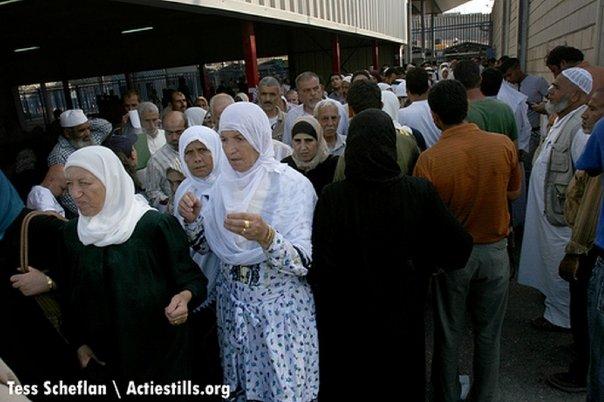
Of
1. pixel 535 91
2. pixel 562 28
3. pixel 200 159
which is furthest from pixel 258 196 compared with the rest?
pixel 562 28

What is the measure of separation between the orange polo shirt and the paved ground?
1.19 m

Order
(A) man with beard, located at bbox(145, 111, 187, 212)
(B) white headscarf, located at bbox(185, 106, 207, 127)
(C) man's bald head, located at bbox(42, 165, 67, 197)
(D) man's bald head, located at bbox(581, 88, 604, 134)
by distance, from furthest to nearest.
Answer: (B) white headscarf, located at bbox(185, 106, 207, 127) < (A) man with beard, located at bbox(145, 111, 187, 212) < (C) man's bald head, located at bbox(42, 165, 67, 197) < (D) man's bald head, located at bbox(581, 88, 604, 134)

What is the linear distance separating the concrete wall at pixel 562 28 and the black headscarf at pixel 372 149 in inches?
148

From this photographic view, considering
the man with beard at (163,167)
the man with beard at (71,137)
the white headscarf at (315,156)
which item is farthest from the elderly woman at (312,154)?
the man with beard at (71,137)

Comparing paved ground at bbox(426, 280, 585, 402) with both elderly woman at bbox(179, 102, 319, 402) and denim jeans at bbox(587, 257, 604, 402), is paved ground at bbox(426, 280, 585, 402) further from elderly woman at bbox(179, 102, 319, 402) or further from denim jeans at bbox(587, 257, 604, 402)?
elderly woman at bbox(179, 102, 319, 402)

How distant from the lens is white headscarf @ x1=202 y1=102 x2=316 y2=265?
7.22ft

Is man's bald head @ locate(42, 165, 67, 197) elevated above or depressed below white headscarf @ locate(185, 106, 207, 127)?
below

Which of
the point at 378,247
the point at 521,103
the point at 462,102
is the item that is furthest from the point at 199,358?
the point at 521,103

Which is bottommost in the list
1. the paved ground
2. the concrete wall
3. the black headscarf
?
the paved ground

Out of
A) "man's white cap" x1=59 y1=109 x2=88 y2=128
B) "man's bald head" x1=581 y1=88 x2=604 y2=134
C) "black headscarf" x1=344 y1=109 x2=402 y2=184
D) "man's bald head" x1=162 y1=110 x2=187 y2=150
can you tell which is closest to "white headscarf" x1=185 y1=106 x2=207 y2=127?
"man's bald head" x1=162 y1=110 x2=187 y2=150

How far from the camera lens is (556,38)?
777 centimetres

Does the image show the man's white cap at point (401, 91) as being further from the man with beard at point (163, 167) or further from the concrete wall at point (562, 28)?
the man with beard at point (163, 167)

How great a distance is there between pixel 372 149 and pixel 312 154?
1.12 meters

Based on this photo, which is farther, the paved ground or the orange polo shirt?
the paved ground
